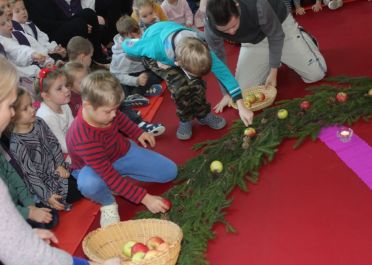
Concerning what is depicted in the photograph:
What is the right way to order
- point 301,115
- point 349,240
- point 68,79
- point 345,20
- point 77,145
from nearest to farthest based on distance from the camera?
point 349,240 < point 77,145 < point 301,115 < point 68,79 < point 345,20

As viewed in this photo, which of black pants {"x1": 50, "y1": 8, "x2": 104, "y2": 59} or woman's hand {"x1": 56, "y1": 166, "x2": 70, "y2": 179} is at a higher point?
black pants {"x1": 50, "y1": 8, "x2": 104, "y2": 59}

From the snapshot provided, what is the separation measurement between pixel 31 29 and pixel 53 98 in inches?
54.8

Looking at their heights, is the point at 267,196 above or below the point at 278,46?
below

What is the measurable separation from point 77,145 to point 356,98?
1.82 meters

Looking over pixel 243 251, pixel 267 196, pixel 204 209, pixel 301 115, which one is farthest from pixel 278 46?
pixel 243 251

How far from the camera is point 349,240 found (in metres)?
2.01

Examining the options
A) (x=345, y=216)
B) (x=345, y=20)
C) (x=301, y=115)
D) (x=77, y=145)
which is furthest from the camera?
(x=345, y=20)

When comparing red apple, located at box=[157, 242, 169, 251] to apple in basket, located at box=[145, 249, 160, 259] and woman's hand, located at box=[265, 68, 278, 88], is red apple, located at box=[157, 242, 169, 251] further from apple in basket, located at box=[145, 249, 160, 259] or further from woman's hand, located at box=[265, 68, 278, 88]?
woman's hand, located at box=[265, 68, 278, 88]

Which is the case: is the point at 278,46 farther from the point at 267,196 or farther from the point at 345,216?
the point at 345,216

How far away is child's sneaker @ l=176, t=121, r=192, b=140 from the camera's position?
3.17m

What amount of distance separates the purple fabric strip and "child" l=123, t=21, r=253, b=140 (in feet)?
1.68

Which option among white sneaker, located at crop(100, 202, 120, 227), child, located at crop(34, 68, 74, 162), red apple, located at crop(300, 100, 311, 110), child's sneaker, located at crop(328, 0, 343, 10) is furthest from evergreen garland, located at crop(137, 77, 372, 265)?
child's sneaker, located at crop(328, 0, 343, 10)

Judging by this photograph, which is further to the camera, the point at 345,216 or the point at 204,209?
the point at 204,209

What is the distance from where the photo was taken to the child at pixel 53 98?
115 inches
